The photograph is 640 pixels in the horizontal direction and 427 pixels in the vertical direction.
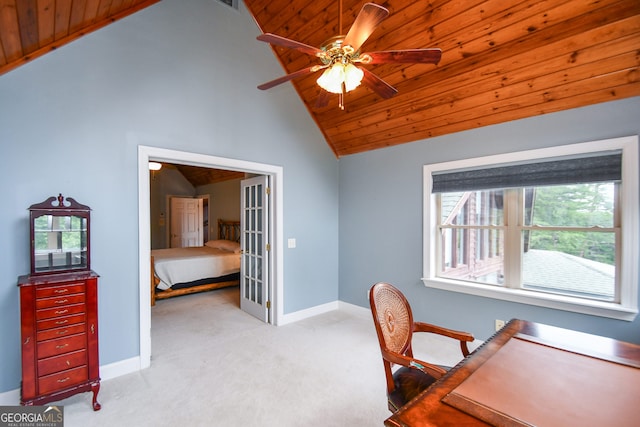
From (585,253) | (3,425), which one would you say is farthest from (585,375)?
(3,425)

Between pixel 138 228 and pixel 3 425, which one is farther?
pixel 138 228

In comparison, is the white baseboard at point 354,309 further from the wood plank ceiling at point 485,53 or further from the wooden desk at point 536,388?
the wooden desk at point 536,388

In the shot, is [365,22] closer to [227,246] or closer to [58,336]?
[58,336]

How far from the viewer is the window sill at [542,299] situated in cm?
230

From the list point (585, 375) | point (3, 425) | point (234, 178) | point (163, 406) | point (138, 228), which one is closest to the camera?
point (585, 375)

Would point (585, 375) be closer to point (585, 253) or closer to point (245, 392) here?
point (585, 253)

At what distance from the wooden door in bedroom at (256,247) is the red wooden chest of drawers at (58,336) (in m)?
1.93

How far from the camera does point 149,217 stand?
8.91 feet

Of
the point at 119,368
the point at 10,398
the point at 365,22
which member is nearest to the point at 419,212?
the point at 365,22

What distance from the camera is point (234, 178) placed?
701 centimetres

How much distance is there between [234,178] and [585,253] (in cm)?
643

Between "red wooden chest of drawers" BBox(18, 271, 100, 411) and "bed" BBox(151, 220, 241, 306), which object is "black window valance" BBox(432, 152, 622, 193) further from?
"bed" BBox(151, 220, 241, 306)

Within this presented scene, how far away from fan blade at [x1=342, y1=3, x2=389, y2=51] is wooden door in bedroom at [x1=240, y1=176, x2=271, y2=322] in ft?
7.86

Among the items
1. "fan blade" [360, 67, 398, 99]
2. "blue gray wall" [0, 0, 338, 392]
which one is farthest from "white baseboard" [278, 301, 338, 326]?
"fan blade" [360, 67, 398, 99]
